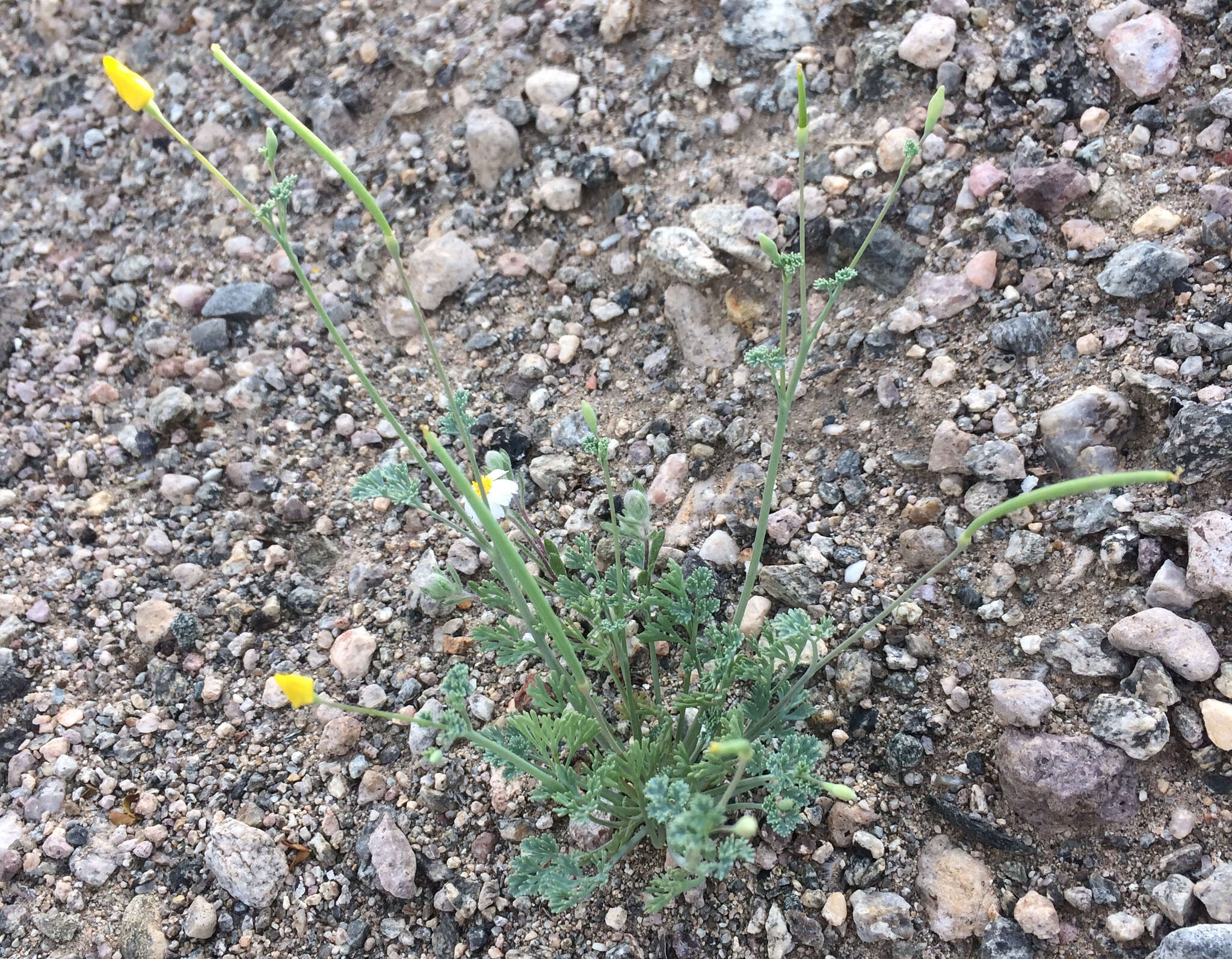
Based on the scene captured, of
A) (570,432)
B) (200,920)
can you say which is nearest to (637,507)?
(570,432)

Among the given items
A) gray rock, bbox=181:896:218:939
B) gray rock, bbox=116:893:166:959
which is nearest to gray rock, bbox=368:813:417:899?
gray rock, bbox=181:896:218:939

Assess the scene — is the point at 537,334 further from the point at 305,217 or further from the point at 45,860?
the point at 45,860

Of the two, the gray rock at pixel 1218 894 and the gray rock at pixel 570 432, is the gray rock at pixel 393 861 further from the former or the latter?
the gray rock at pixel 1218 894

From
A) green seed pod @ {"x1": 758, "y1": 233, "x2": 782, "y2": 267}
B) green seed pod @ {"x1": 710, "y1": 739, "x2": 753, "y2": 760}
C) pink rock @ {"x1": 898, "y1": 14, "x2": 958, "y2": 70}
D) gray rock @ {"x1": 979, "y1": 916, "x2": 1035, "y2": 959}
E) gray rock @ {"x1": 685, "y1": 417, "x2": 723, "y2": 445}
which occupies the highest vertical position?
green seed pod @ {"x1": 758, "y1": 233, "x2": 782, "y2": 267}

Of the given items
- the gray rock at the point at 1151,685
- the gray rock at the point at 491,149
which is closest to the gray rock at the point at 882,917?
the gray rock at the point at 1151,685

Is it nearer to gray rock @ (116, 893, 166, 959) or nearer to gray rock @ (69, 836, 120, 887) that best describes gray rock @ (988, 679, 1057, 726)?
gray rock @ (116, 893, 166, 959)

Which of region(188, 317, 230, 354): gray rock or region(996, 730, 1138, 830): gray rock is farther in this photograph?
region(188, 317, 230, 354): gray rock

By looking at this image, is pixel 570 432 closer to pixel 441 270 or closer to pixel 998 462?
pixel 441 270
